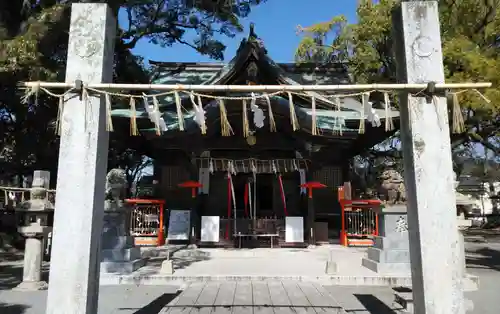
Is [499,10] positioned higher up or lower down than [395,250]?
higher up

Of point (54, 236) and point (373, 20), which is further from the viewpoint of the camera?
point (373, 20)

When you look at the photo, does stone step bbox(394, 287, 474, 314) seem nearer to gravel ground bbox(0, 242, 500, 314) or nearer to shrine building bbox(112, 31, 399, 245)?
gravel ground bbox(0, 242, 500, 314)

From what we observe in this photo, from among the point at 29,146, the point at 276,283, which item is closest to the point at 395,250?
the point at 276,283

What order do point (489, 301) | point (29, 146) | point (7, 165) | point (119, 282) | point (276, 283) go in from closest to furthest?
point (276, 283)
point (489, 301)
point (119, 282)
point (29, 146)
point (7, 165)

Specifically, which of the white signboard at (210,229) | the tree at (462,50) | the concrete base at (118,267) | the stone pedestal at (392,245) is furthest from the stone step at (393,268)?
the white signboard at (210,229)

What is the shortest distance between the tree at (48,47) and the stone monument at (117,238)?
13.5 ft

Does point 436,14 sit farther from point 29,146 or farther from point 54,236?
point 29,146

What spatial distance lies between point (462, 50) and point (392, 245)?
6.25m

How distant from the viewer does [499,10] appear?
13.4 metres

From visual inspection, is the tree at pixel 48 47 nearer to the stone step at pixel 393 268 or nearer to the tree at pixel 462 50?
the tree at pixel 462 50

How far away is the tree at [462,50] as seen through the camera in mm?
10289

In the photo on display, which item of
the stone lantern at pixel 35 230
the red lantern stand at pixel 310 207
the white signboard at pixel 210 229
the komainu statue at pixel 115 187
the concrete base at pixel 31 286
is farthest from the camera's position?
the red lantern stand at pixel 310 207

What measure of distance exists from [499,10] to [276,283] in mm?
13275

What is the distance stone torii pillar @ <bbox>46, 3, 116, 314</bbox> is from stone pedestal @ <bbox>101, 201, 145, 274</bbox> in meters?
4.88
